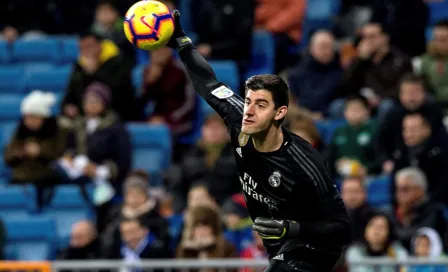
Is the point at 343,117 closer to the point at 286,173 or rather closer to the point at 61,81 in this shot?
the point at 61,81

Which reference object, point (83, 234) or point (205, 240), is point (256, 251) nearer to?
point (205, 240)

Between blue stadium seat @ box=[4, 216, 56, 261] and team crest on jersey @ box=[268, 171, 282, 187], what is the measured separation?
4.88m

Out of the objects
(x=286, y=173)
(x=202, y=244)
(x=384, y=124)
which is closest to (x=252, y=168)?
(x=286, y=173)

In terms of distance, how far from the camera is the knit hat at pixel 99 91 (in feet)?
36.7

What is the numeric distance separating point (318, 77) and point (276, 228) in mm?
5617

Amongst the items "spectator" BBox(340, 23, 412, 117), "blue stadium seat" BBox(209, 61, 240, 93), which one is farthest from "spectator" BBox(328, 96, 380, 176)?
"blue stadium seat" BBox(209, 61, 240, 93)

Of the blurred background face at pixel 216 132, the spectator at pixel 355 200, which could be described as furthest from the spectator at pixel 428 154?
the blurred background face at pixel 216 132

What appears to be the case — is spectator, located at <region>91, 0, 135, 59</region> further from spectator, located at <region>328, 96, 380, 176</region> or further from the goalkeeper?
the goalkeeper

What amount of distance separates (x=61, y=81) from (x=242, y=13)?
223 centimetres

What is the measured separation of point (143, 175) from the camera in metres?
10.2

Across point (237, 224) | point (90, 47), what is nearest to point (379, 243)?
point (237, 224)

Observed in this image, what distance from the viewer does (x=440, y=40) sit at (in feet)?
35.6

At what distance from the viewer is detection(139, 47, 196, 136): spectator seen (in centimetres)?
1152

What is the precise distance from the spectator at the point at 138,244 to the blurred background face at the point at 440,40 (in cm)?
345
